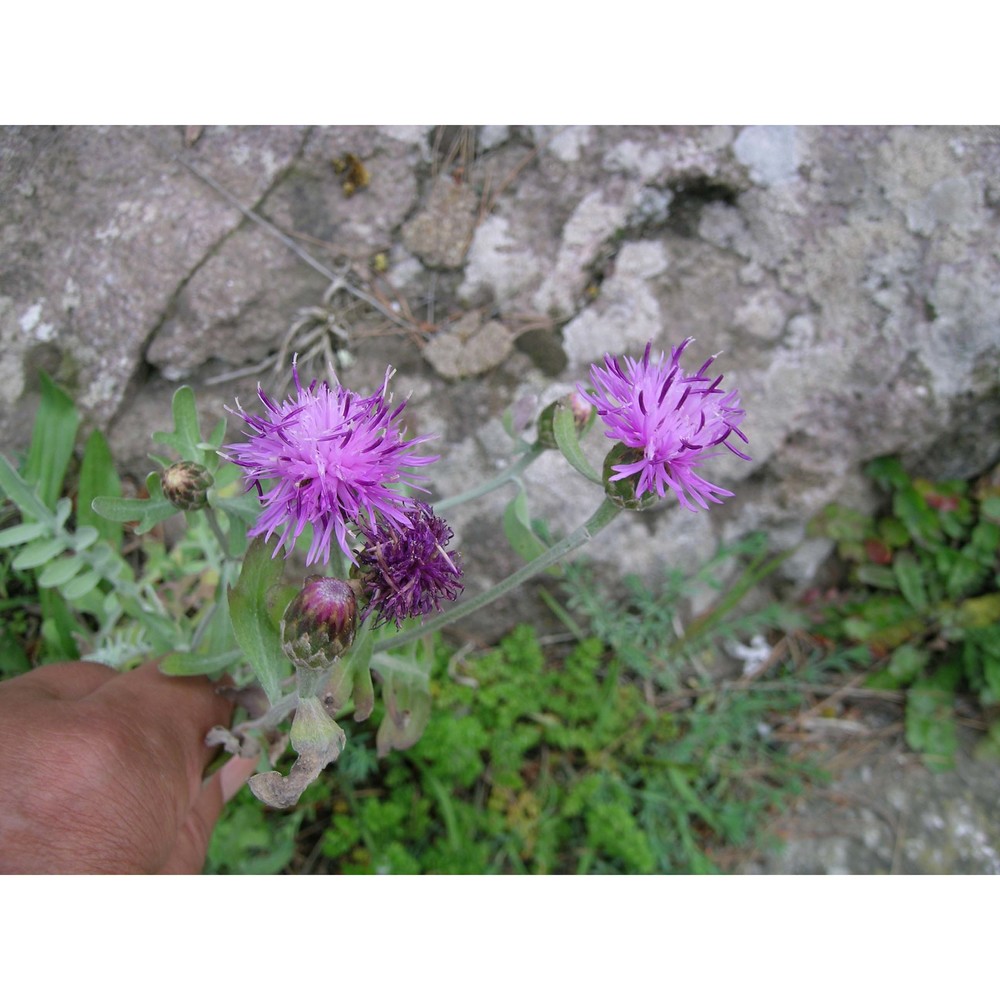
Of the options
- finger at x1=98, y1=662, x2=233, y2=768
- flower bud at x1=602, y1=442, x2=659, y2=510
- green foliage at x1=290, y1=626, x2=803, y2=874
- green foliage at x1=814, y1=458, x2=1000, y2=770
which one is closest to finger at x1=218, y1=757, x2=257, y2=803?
finger at x1=98, y1=662, x2=233, y2=768

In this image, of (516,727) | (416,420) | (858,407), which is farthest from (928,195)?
(516,727)

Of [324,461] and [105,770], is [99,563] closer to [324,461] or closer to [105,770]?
[105,770]

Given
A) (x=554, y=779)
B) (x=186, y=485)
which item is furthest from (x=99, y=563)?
(x=554, y=779)

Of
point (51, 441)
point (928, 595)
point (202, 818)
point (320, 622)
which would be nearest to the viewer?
point (320, 622)

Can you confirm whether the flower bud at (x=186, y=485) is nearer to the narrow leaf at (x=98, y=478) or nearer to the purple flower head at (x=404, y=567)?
the purple flower head at (x=404, y=567)

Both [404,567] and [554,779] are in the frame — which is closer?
[404,567]

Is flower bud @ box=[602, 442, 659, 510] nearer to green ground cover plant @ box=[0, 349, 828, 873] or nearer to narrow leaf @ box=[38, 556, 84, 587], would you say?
green ground cover plant @ box=[0, 349, 828, 873]
